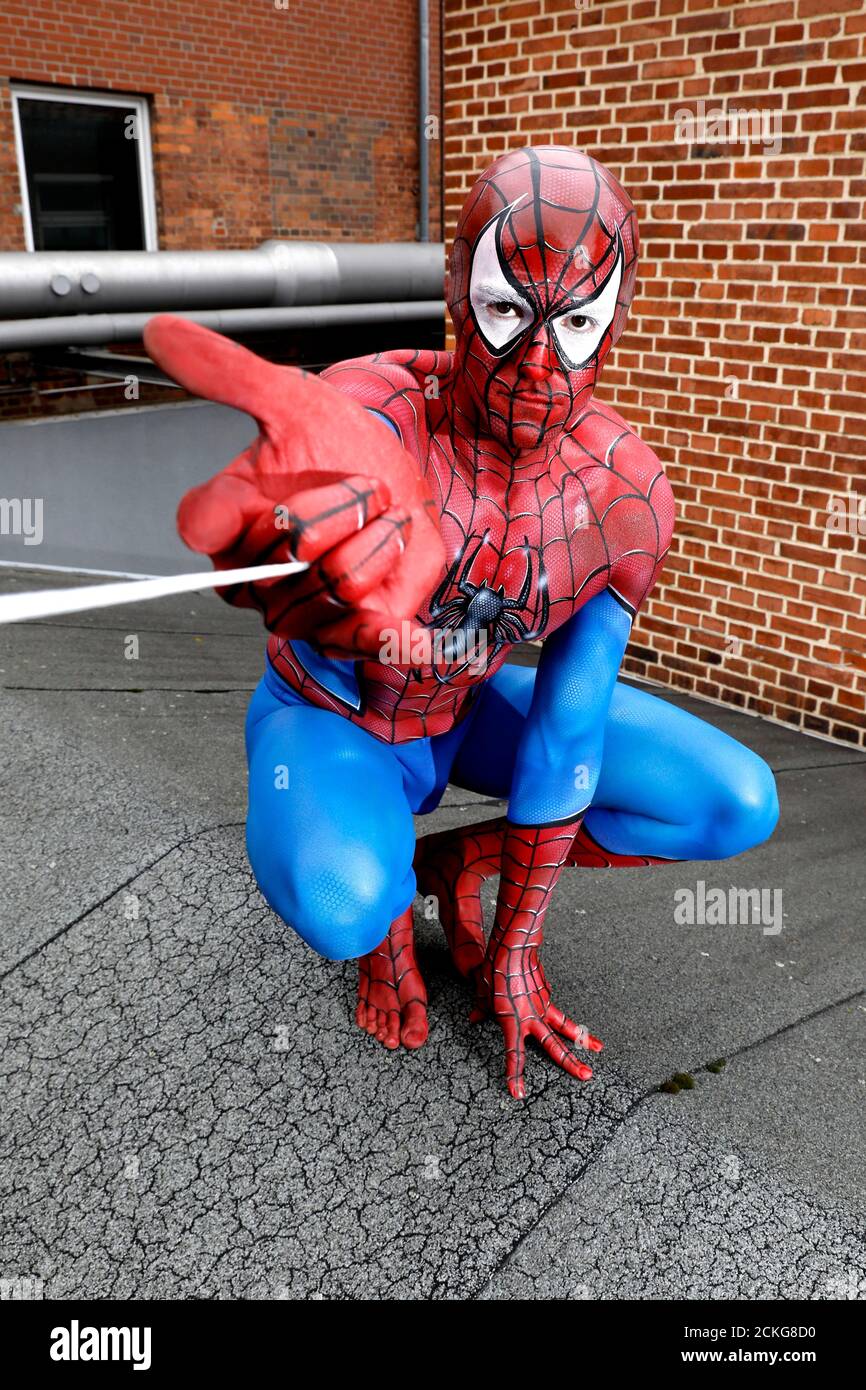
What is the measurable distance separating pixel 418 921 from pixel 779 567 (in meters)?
2.04

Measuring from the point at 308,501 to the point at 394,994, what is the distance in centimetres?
142

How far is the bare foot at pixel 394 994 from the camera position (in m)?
2.36

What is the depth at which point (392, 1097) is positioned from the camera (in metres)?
2.23

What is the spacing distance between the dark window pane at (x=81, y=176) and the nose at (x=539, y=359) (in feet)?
21.1

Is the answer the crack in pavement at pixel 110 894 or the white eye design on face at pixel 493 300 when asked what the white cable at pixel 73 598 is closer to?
the white eye design on face at pixel 493 300

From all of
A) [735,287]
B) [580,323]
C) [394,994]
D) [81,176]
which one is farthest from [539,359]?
[81,176]

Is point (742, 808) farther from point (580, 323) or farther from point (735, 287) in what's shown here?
point (735, 287)

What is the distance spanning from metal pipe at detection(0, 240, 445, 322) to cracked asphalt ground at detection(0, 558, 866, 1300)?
3.30 meters

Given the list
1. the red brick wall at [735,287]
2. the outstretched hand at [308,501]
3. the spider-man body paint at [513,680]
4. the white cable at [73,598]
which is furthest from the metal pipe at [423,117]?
the white cable at [73,598]

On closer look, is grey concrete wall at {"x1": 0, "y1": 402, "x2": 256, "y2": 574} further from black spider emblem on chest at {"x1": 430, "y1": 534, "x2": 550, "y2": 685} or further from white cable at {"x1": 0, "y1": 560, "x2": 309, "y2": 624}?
white cable at {"x1": 0, "y1": 560, "x2": 309, "y2": 624}

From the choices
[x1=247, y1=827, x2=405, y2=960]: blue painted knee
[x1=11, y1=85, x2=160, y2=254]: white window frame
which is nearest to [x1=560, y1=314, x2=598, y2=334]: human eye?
[x1=247, y1=827, x2=405, y2=960]: blue painted knee

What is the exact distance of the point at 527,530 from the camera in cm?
183

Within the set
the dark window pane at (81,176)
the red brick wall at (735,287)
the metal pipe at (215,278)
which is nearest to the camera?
the red brick wall at (735,287)

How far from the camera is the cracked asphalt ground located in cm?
189
